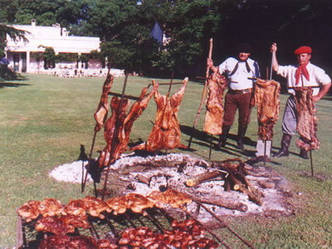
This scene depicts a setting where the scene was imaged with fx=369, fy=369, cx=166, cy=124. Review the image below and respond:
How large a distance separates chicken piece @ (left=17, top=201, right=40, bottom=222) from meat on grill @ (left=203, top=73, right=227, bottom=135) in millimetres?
4848

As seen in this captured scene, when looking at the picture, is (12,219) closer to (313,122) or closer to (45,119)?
(313,122)

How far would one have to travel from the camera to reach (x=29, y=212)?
4.32 meters

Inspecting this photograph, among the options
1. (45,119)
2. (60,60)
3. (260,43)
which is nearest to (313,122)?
(45,119)

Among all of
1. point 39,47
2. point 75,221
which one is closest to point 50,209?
point 75,221

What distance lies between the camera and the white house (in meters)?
54.6

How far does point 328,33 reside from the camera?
103 ft

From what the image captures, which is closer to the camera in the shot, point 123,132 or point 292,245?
point 292,245

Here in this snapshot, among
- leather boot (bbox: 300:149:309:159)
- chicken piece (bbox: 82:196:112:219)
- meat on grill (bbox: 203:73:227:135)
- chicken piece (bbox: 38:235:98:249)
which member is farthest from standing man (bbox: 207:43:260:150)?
chicken piece (bbox: 38:235:98:249)

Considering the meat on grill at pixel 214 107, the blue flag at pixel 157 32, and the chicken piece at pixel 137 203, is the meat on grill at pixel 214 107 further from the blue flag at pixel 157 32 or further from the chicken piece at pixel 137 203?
the blue flag at pixel 157 32

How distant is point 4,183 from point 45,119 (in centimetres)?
751

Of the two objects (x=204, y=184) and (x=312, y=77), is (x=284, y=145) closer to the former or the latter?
(x=312, y=77)

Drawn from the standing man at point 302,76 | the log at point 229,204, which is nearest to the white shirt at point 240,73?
the standing man at point 302,76

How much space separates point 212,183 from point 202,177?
253mm

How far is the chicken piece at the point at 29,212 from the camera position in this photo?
4.24 metres
